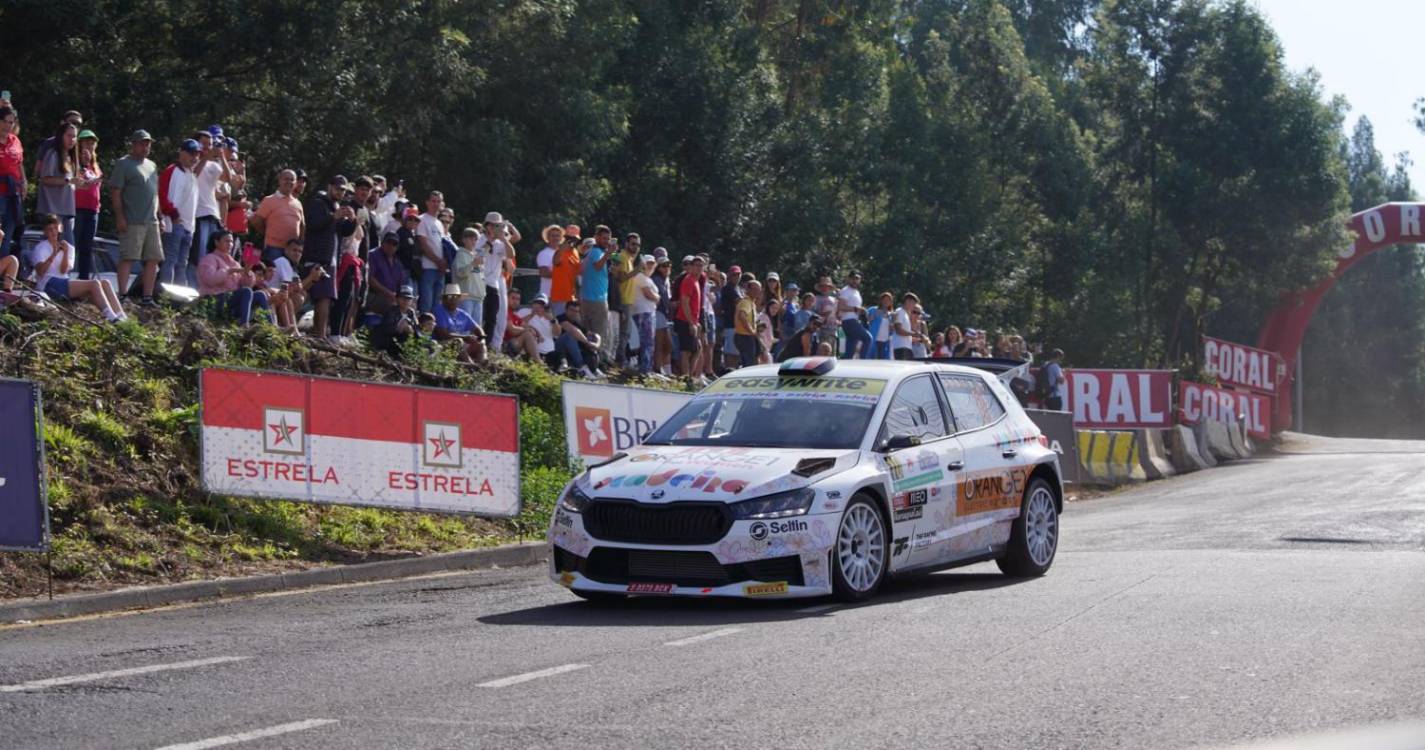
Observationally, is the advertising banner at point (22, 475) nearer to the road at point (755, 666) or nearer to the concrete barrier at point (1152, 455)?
the road at point (755, 666)

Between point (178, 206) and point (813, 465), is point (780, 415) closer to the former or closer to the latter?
point (813, 465)

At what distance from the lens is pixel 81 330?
16.2 metres

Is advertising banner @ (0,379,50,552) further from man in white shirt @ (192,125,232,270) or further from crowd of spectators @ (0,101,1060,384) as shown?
man in white shirt @ (192,125,232,270)

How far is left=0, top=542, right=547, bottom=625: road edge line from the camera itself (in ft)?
38.7

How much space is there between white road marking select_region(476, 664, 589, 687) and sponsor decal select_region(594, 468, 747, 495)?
8.36 ft

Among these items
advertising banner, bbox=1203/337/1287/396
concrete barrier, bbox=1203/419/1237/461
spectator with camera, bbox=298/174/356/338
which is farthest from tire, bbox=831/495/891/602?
advertising banner, bbox=1203/337/1287/396

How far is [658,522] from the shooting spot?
1131 cm

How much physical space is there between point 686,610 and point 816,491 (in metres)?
1.17

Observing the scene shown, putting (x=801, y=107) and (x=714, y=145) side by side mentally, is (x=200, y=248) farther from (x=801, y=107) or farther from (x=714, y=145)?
(x=801, y=107)

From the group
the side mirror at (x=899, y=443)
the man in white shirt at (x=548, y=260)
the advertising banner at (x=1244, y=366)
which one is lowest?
the side mirror at (x=899, y=443)

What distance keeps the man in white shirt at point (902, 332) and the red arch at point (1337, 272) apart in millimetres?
25122

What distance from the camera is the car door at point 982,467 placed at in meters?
13.1

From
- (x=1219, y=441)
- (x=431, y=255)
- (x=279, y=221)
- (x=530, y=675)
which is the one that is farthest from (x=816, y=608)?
(x=1219, y=441)

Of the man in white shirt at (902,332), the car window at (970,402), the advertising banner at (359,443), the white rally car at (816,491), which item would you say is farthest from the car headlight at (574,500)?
the man in white shirt at (902,332)
